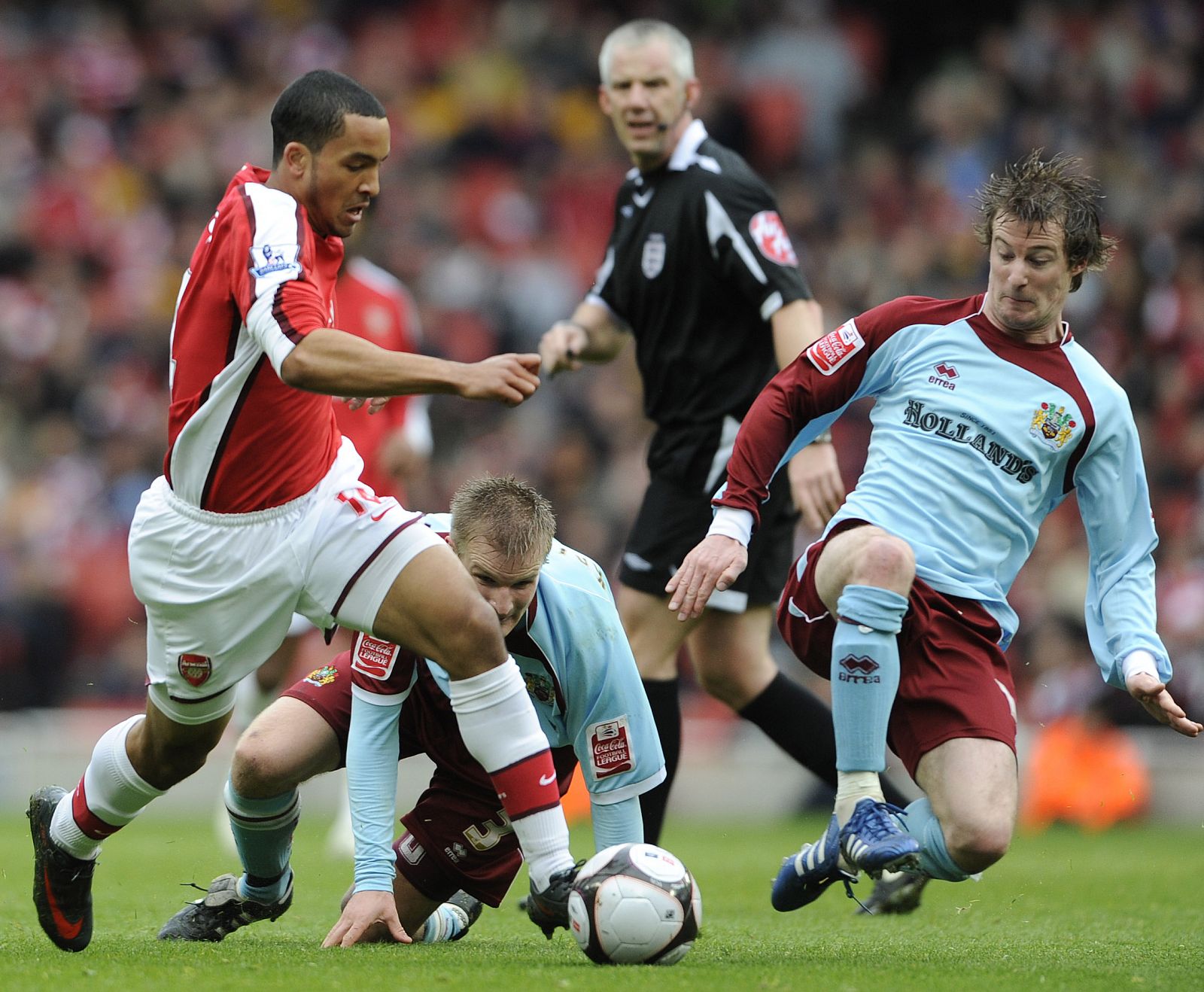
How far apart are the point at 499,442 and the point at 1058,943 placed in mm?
7972

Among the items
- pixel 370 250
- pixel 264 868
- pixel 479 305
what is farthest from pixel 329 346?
pixel 479 305

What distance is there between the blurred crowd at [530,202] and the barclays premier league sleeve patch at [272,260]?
6855 mm

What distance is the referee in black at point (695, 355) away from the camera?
18.7 feet

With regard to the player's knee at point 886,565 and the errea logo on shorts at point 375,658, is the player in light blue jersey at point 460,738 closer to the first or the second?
the errea logo on shorts at point 375,658

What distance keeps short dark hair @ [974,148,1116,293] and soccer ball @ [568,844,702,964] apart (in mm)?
1886

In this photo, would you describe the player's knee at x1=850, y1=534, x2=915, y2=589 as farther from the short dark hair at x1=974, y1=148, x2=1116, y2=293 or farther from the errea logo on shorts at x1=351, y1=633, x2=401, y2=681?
the errea logo on shorts at x1=351, y1=633, x2=401, y2=681

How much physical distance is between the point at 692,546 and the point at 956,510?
4.65 feet

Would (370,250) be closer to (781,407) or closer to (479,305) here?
(479,305)

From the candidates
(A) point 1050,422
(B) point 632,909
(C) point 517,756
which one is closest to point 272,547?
(C) point 517,756

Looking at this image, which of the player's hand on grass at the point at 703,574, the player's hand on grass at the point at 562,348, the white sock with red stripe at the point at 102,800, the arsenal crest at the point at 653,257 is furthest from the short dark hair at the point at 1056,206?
the white sock with red stripe at the point at 102,800

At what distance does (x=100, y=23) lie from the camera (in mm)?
15227

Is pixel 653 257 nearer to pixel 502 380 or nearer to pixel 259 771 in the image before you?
pixel 502 380

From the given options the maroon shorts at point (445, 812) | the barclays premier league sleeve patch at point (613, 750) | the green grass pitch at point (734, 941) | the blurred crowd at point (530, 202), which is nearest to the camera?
the green grass pitch at point (734, 941)

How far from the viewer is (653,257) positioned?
591 centimetres
